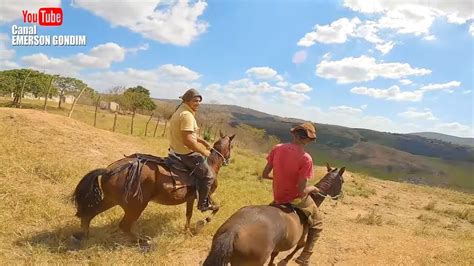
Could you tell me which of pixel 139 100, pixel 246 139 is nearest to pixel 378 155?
pixel 246 139

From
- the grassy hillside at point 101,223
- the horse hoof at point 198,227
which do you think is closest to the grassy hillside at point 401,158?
the grassy hillside at point 101,223

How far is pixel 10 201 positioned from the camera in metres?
7.69

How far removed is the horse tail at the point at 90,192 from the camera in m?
6.50

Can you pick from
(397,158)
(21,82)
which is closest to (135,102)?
(21,82)

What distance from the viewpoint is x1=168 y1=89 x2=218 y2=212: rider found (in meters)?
6.89

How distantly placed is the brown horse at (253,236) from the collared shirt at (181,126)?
2342 millimetres

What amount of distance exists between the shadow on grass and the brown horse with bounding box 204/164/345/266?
2.62m

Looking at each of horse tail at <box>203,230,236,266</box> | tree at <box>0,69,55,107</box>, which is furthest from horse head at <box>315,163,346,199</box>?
tree at <box>0,69,55,107</box>

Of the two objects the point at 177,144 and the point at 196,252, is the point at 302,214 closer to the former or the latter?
the point at 196,252

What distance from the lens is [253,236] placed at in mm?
4688

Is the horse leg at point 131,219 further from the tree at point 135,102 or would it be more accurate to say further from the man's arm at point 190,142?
the tree at point 135,102

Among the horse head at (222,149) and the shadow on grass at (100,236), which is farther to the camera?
the horse head at (222,149)

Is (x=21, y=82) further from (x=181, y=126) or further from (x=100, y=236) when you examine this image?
(x=181, y=126)

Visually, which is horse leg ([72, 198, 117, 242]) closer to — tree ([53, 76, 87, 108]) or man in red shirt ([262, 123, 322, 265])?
man in red shirt ([262, 123, 322, 265])
